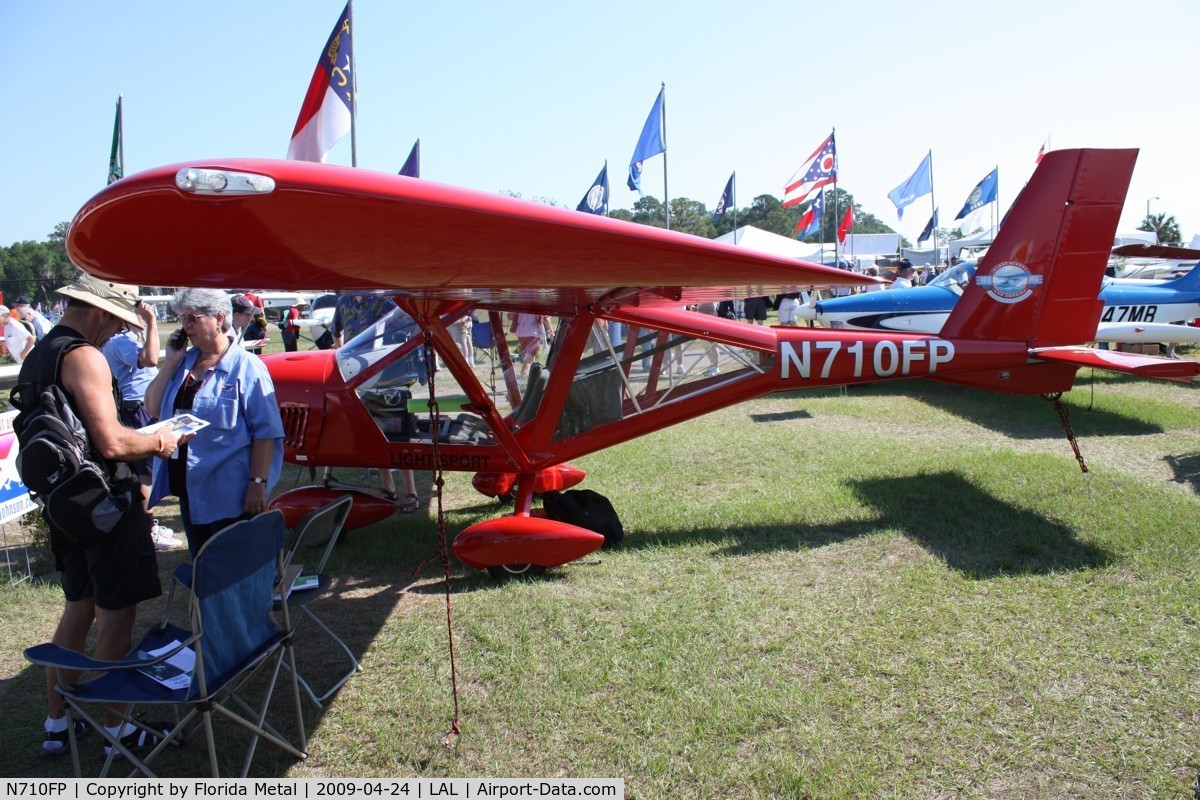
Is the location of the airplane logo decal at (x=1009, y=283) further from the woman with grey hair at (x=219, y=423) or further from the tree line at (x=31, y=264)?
the tree line at (x=31, y=264)

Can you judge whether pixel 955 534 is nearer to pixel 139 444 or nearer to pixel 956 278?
pixel 139 444

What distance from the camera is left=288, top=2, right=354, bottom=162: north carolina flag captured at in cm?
901

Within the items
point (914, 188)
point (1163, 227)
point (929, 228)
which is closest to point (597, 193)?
point (914, 188)

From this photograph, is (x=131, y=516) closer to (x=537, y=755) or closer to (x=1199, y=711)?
(x=537, y=755)

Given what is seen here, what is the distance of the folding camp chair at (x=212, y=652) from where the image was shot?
2.43 meters

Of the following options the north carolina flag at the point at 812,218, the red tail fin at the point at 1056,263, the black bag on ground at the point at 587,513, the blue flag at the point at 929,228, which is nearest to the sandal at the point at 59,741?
the black bag on ground at the point at 587,513

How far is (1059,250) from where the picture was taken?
6.13 metres

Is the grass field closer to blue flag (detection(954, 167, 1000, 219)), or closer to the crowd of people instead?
the crowd of people

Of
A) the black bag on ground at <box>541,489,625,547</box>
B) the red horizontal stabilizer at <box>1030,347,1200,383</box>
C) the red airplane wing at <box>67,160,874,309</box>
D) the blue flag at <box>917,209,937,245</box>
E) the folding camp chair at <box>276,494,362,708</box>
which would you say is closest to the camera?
the red airplane wing at <box>67,160,874,309</box>

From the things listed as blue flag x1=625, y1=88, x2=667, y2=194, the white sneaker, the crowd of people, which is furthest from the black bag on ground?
blue flag x1=625, y1=88, x2=667, y2=194

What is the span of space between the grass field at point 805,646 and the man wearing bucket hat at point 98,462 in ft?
1.79

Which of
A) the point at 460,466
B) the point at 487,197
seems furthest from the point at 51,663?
the point at 460,466

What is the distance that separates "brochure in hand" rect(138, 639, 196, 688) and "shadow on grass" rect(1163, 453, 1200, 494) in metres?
6.74

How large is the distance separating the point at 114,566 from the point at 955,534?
4.87 metres
